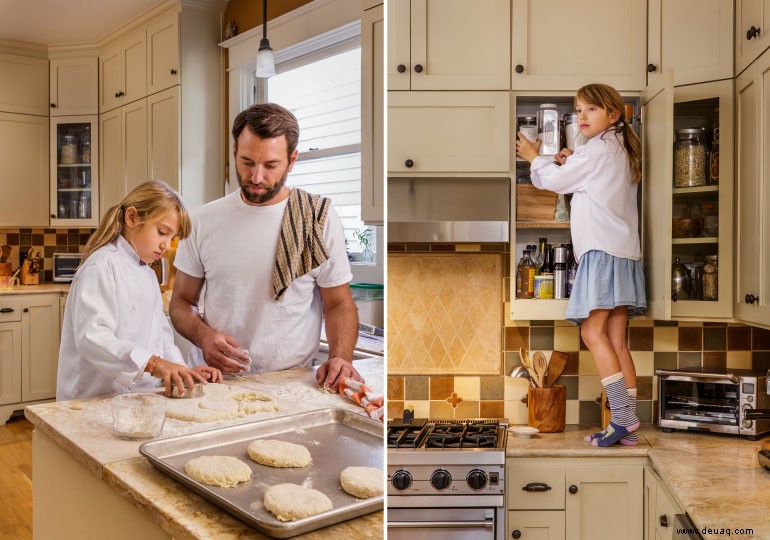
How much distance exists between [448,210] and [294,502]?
791mm

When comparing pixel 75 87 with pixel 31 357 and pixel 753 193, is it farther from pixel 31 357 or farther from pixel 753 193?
pixel 753 193

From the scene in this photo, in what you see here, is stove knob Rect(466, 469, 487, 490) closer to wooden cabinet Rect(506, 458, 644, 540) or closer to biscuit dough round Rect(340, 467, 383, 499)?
wooden cabinet Rect(506, 458, 644, 540)

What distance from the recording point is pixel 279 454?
46 cm

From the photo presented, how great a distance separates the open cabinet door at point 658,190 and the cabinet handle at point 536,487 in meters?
0.27

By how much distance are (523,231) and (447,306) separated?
26 centimetres

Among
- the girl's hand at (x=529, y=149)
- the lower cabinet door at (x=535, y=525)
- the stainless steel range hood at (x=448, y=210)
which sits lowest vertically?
the lower cabinet door at (x=535, y=525)

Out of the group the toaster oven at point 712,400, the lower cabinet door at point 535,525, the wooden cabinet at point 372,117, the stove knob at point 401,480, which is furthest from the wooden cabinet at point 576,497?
the wooden cabinet at point 372,117

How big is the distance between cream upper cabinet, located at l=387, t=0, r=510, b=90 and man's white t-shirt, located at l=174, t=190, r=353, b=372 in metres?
0.43

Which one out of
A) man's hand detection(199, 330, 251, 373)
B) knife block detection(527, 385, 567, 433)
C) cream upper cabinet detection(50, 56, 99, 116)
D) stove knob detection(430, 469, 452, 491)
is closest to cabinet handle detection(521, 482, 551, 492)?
stove knob detection(430, 469, 452, 491)

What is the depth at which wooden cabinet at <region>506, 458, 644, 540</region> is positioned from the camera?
79cm

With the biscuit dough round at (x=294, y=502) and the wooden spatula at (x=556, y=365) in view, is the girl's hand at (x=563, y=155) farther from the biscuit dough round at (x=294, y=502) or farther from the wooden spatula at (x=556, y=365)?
the biscuit dough round at (x=294, y=502)

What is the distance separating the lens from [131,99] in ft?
2.06

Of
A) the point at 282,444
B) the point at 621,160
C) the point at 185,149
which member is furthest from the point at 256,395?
the point at 621,160

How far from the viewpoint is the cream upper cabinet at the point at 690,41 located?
103cm
